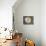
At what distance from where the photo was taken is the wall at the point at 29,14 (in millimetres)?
5113

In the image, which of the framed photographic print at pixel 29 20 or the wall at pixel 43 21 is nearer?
the wall at pixel 43 21

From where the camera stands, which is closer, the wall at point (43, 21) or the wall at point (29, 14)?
the wall at point (43, 21)

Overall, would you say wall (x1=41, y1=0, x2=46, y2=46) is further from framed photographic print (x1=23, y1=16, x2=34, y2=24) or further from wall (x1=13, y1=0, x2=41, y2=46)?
framed photographic print (x1=23, y1=16, x2=34, y2=24)

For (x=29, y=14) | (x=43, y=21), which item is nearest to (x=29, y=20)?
(x=29, y=14)

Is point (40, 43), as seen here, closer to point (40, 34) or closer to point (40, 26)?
point (40, 34)

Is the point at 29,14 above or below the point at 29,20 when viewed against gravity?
above

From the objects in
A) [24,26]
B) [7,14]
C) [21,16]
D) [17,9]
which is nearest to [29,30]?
[24,26]

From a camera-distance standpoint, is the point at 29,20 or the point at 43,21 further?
the point at 29,20

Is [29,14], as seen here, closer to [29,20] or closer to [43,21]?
[29,20]

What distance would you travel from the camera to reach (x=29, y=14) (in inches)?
202

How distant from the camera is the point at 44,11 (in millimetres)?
4680

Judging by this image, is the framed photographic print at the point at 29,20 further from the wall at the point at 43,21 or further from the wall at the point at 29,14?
the wall at the point at 43,21

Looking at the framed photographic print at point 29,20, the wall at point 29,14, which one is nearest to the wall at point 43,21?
the wall at point 29,14

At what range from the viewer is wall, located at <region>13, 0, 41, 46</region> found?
511 cm
